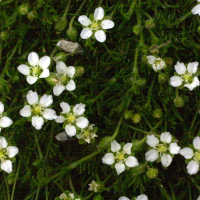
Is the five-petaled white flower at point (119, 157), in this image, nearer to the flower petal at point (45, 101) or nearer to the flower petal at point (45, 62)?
the flower petal at point (45, 101)

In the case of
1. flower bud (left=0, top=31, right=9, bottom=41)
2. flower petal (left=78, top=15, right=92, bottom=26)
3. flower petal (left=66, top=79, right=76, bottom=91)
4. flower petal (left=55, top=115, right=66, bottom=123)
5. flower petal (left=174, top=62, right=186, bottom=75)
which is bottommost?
flower petal (left=55, top=115, right=66, bottom=123)

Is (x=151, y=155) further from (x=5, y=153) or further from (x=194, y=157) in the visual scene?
(x=5, y=153)

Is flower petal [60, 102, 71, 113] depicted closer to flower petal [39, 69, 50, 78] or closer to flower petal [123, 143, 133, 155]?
flower petal [39, 69, 50, 78]

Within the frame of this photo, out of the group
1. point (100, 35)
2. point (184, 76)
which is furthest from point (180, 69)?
point (100, 35)

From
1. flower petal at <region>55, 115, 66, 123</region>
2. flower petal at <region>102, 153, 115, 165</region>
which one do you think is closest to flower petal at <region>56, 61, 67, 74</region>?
flower petal at <region>55, 115, 66, 123</region>

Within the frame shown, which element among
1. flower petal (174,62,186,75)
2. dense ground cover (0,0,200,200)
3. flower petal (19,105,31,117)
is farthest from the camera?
dense ground cover (0,0,200,200)

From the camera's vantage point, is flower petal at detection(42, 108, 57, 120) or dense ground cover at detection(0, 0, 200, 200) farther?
dense ground cover at detection(0, 0, 200, 200)

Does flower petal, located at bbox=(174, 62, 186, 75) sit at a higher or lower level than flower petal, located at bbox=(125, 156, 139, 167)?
higher

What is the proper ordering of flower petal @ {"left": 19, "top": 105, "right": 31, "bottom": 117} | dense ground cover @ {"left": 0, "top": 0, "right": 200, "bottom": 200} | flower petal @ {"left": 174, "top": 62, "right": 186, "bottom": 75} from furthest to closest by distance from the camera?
dense ground cover @ {"left": 0, "top": 0, "right": 200, "bottom": 200}, flower petal @ {"left": 174, "top": 62, "right": 186, "bottom": 75}, flower petal @ {"left": 19, "top": 105, "right": 31, "bottom": 117}
